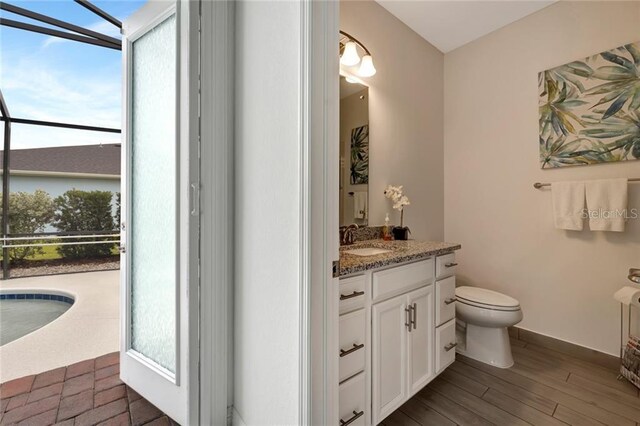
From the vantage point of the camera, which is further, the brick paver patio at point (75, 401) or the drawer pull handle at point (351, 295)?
the brick paver patio at point (75, 401)

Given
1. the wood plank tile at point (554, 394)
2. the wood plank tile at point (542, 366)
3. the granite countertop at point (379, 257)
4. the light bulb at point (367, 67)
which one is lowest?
the wood plank tile at point (542, 366)

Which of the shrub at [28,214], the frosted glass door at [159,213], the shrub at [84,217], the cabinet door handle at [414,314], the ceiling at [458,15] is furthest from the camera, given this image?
the shrub at [84,217]

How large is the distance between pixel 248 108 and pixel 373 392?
1.40 m

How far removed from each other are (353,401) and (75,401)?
1.54 metres

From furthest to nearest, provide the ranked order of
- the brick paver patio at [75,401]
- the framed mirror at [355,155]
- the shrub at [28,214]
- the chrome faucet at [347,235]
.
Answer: the shrub at [28,214] → the framed mirror at [355,155] → the chrome faucet at [347,235] → the brick paver patio at [75,401]

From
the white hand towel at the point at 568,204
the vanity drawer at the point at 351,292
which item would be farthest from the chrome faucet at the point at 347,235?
the white hand towel at the point at 568,204

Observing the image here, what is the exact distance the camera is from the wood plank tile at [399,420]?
138 centimetres

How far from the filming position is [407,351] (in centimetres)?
141

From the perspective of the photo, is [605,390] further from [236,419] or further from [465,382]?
[236,419]

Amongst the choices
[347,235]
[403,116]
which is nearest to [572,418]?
[347,235]

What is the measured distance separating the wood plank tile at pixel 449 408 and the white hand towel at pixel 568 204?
59.9 inches

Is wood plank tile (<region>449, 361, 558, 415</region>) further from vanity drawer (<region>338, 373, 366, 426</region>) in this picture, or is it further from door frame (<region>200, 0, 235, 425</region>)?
door frame (<region>200, 0, 235, 425</region>)

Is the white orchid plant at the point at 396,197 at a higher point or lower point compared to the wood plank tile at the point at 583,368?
higher

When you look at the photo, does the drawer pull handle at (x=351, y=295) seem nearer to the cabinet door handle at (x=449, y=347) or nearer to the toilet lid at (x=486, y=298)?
the cabinet door handle at (x=449, y=347)
